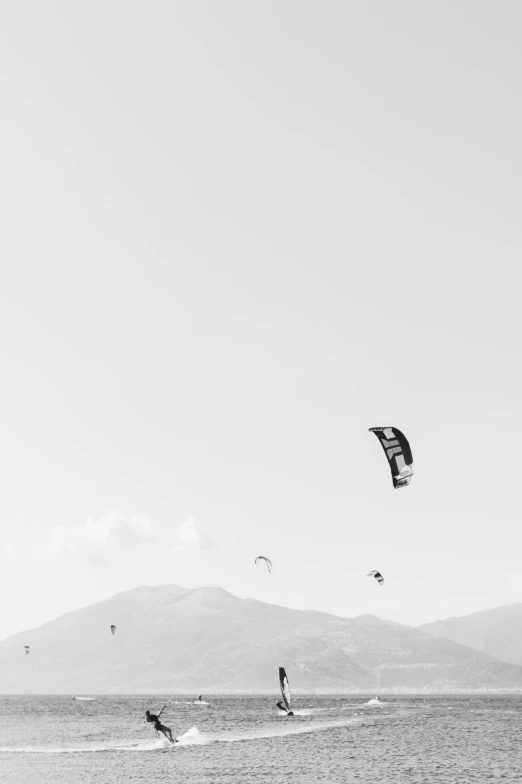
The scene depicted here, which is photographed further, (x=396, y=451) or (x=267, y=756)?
(x=267, y=756)

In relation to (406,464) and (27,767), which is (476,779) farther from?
(27,767)

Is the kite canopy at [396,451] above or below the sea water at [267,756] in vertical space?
above

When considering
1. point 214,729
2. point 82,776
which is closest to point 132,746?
point 82,776

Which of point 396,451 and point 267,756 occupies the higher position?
point 396,451

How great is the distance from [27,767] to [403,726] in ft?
198

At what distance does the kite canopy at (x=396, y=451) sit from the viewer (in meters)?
39.0

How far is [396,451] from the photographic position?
39719mm

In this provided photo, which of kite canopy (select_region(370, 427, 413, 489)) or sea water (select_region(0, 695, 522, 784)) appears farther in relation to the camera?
sea water (select_region(0, 695, 522, 784))

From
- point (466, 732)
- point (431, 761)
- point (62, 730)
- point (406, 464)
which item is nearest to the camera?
point (406, 464)

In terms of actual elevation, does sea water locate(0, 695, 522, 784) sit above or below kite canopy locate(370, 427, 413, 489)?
below

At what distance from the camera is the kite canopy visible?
3897cm

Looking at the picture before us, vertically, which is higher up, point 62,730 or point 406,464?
point 406,464

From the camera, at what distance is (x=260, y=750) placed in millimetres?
68375

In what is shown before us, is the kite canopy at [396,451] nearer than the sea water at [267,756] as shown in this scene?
Yes
